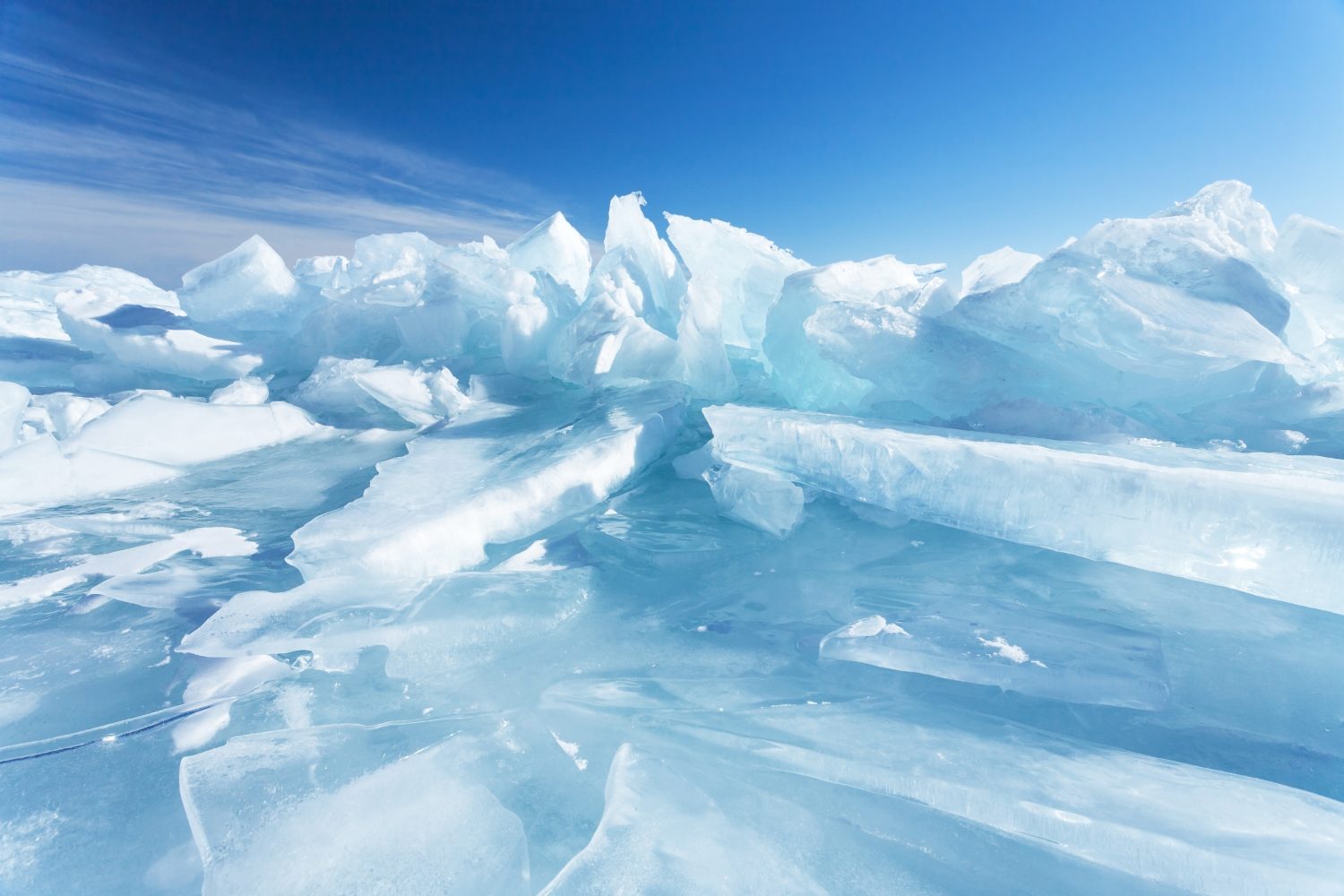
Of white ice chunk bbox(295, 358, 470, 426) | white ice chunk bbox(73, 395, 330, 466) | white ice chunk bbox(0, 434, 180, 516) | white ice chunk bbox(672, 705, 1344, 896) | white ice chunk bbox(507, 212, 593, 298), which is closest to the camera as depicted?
white ice chunk bbox(672, 705, 1344, 896)

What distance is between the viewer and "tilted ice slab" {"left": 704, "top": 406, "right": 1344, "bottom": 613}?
1.98 metres

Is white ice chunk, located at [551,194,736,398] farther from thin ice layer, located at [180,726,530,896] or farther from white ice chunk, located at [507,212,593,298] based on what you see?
thin ice layer, located at [180,726,530,896]

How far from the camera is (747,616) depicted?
230 cm

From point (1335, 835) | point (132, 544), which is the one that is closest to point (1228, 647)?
point (1335, 835)

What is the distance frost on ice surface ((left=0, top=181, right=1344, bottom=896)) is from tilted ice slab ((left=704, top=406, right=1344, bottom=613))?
14 mm

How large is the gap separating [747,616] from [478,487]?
143 cm

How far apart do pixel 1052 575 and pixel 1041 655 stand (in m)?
0.80

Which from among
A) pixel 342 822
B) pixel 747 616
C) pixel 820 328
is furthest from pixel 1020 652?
pixel 820 328

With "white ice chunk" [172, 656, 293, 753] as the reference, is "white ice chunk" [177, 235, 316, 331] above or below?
above

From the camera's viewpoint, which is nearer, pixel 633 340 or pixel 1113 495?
pixel 1113 495

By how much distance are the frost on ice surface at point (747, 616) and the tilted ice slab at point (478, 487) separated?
25 millimetres

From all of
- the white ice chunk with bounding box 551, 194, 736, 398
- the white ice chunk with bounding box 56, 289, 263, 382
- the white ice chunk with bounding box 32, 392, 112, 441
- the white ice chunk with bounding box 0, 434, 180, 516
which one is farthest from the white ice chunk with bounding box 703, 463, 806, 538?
the white ice chunk with bounding box 56, 289, 263, 382

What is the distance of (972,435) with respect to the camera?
289 centimetres

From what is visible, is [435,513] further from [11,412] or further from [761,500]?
[11,412]
